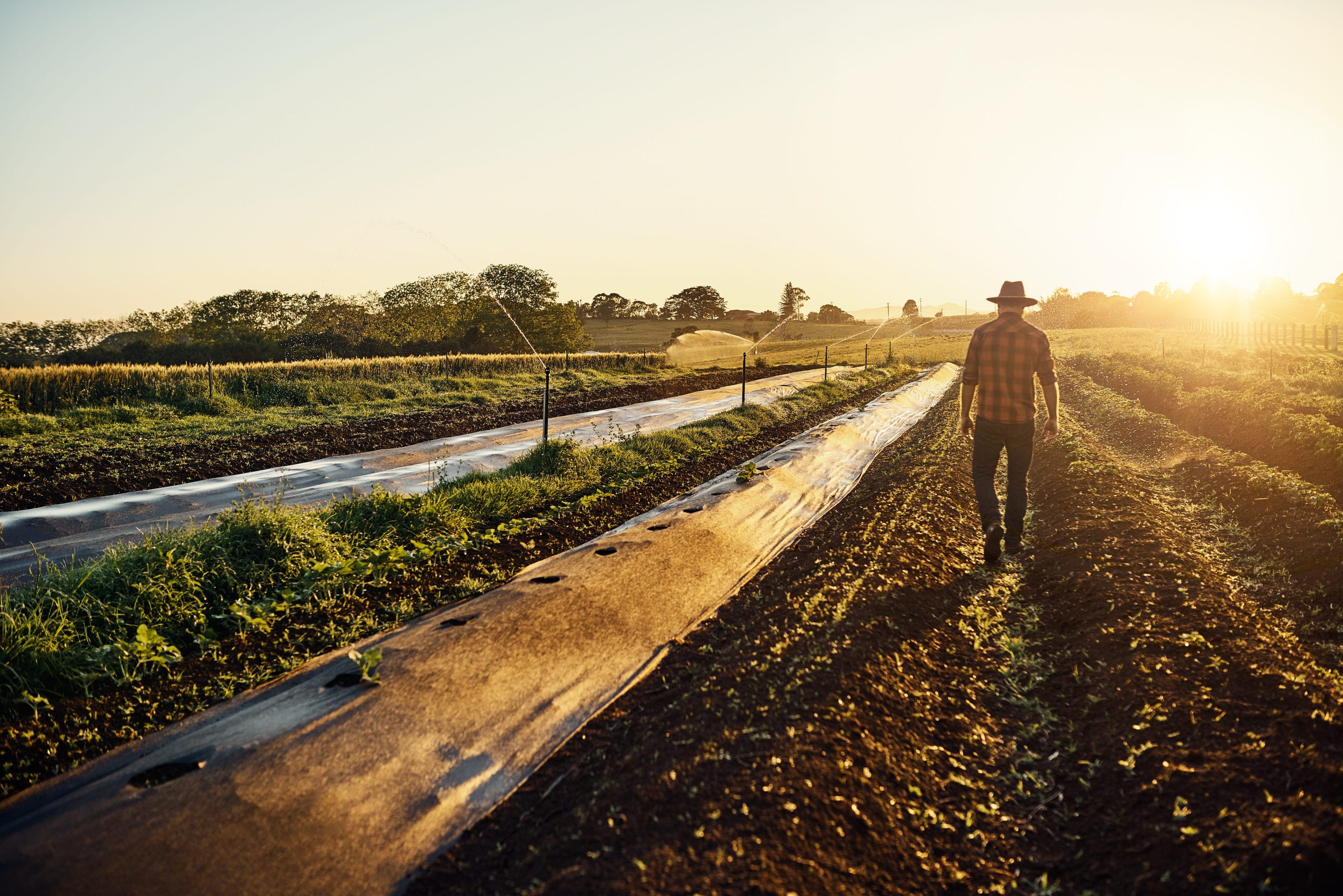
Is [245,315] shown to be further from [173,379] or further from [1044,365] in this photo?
[1044,365]

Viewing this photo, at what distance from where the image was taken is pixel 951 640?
196 inches

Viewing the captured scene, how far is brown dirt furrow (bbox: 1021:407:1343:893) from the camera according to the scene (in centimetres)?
275

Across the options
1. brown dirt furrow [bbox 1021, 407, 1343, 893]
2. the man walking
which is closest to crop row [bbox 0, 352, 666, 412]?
the man walking

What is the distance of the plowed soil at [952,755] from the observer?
9.11 ft

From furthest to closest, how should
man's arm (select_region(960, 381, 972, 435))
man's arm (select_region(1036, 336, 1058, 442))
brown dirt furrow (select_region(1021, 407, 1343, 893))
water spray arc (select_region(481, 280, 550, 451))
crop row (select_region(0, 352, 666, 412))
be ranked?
crop row (select_region(0, 352, 666, 412))
water spray arc (select_region(481, 280, 550, 451))
man's arm (select_region(960, 381, 972, 435))
man's arm (select_region(1036, 336, 1058, 442))
brown dirt furrow (select_region(1021, 407, 1343, 893))

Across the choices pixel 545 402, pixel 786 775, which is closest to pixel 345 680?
pixel 786 775

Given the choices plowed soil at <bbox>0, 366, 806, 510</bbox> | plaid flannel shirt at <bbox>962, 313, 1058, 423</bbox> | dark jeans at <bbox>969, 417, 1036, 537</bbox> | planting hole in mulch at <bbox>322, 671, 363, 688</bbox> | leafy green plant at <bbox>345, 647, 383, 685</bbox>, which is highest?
plaid flannel shirt at <bbox>962, 313, 1058, 423</bbox>

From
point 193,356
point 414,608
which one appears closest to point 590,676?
point 414,608

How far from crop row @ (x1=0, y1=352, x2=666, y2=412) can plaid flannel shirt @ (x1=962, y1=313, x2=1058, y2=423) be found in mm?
18863

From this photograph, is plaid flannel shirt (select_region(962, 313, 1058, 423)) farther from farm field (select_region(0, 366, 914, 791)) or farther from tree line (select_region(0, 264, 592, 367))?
tree line (select_region(0, 264, 592, 367))

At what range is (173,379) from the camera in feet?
63.9

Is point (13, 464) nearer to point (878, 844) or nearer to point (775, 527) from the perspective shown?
point (775, 527)

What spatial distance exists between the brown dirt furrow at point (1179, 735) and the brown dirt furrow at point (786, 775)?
35cm

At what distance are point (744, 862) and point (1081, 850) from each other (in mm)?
1441
